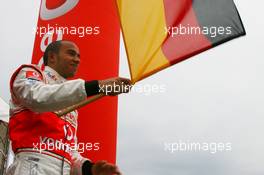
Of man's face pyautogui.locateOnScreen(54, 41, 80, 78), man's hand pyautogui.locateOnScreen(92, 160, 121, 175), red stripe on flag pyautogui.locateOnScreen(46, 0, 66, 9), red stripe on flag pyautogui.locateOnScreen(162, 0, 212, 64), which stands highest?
red stripe on flag pyautogui.locateOnScreen(46, 0, 66, 9)

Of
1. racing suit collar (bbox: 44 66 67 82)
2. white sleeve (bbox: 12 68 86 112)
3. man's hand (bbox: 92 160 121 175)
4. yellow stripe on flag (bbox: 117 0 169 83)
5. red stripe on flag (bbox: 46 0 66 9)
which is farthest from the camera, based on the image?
red stripe on flag (bbox: 46 0 66 9)

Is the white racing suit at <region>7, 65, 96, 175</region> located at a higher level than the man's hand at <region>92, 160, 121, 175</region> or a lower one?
higher

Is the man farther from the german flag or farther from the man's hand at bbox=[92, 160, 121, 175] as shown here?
the german flag

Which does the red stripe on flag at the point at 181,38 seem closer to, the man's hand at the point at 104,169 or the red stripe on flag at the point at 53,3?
the man's hand at the point at 104,169

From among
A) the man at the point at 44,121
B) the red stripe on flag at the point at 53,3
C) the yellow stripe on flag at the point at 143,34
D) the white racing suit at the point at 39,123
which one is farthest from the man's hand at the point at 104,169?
the red stripe on flag at the point at 53,3

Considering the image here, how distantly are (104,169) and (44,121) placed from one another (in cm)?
46

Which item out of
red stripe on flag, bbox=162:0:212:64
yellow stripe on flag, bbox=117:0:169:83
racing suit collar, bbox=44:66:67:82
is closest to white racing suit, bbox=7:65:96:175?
racing suit collar, bbox=44:66:67:82

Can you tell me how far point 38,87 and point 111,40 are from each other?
239cm

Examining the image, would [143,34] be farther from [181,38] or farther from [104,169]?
[104,169]

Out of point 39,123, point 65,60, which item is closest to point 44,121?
point 39,123

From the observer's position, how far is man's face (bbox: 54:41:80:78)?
9.64 feet

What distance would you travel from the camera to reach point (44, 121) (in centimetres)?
265

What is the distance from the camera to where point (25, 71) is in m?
2.62

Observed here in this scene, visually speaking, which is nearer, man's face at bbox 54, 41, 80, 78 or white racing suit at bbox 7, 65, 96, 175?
white racing suit at bbox 7, 65, 96, 175
